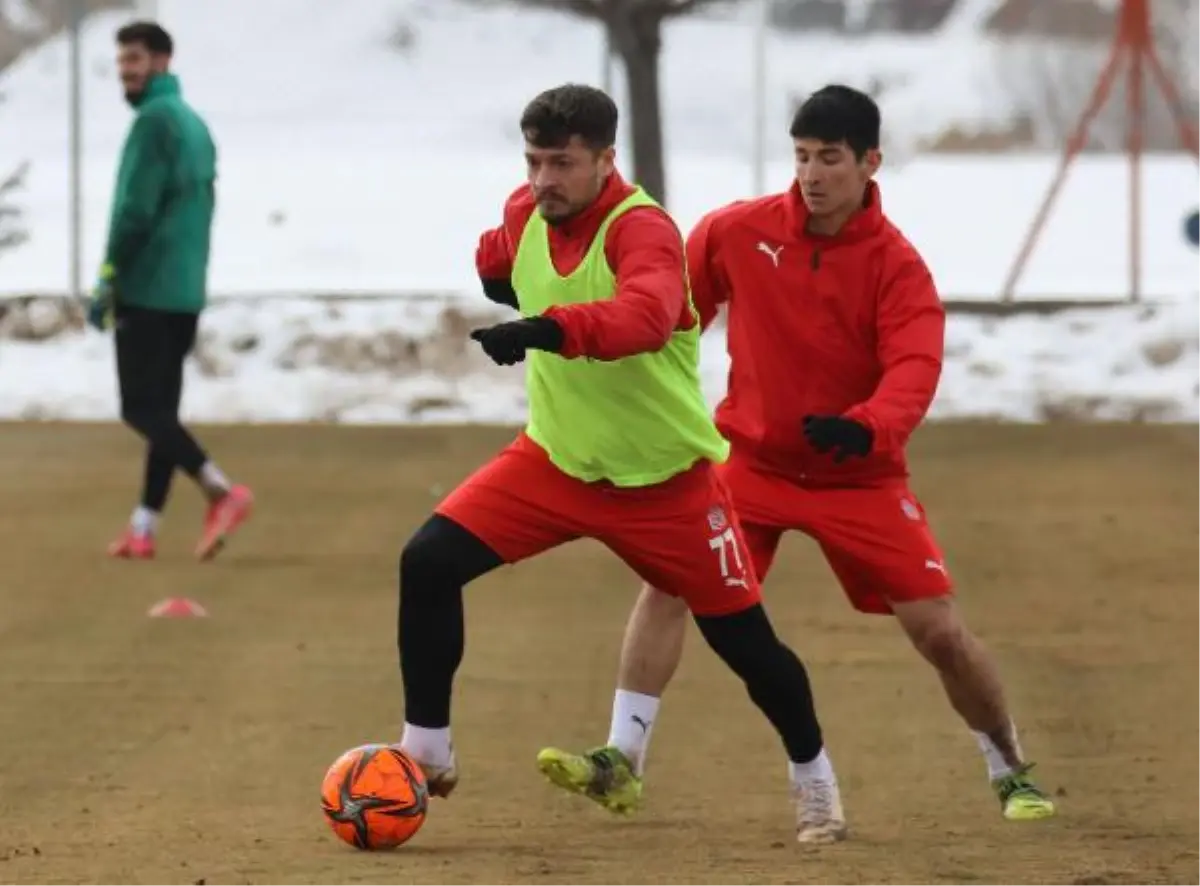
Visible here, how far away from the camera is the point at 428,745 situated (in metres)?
7.14

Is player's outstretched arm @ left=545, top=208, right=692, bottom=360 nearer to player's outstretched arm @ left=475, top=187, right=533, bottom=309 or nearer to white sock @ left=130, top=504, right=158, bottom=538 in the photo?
player's outstretched arm @ left=475, top=187, right=533, bottom=309

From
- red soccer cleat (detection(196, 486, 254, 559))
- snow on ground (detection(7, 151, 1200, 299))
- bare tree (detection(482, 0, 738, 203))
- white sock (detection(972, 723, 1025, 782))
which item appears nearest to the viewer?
white sock (detection(972, 723, 1025, 782))

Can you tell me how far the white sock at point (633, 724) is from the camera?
749 centimetres

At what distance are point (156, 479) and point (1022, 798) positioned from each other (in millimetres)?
6123

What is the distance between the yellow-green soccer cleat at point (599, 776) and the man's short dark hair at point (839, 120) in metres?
1.58

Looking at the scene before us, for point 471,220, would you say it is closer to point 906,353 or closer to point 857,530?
point 857,530

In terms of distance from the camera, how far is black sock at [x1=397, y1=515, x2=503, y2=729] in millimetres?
6965

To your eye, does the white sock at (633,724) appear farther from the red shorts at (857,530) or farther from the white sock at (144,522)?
the white sock at (144,522)

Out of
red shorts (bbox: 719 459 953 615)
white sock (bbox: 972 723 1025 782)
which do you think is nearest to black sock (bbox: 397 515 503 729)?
red shorts (bbox: 719 459 953 615)

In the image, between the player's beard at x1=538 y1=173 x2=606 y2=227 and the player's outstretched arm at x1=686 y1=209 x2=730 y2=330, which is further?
the player's outstretched arm at x1=686 y1=209 x2=730 y2=330

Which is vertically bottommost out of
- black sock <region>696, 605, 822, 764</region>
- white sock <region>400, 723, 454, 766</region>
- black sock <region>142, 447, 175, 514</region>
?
black sock <region>142, 447, 175, 514</region>

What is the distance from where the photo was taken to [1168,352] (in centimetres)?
2058

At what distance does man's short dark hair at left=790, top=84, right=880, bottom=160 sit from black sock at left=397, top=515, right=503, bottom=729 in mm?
1315

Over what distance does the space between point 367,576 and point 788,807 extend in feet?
16.2
